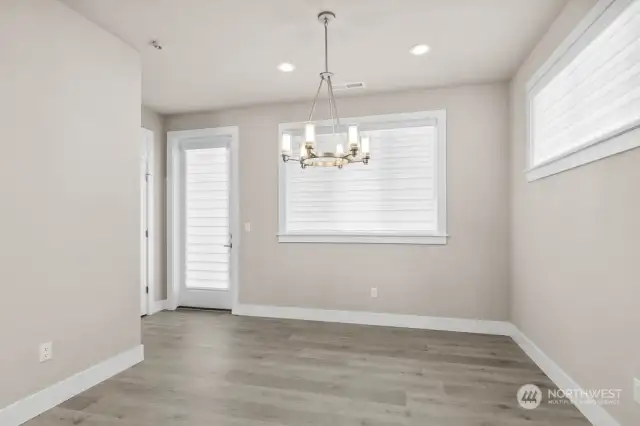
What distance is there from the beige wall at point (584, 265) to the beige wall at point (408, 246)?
0.51 meters

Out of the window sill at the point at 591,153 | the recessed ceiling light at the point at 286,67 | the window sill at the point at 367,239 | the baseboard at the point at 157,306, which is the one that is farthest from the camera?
the baseboard at the point at 157,306

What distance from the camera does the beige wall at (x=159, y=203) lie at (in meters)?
5.19

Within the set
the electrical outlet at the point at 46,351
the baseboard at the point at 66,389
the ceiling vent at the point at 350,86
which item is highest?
the ceiling vent at the point at 350,86

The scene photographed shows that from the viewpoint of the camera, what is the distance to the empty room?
2305 millimetres

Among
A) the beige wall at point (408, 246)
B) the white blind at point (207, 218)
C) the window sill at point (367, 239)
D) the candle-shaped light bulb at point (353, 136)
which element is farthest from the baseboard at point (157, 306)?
the candle-shaped light bulb at point (353, 136)

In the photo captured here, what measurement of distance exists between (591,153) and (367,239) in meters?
2.62

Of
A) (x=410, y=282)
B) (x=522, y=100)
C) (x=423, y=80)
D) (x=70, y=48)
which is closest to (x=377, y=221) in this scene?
(x=410, y=282)

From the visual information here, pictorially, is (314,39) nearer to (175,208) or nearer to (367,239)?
(367,239)

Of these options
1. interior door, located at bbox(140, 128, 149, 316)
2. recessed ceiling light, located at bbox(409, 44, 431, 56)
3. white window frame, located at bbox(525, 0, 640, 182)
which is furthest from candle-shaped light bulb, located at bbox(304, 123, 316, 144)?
interior door, located at bbox(140, 128, 149, 316)

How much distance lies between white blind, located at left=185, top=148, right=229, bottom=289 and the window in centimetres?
92

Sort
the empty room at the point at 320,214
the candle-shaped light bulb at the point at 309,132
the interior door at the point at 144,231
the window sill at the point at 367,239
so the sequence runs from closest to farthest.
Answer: the empty room at the point at 320,214
the candle-shaped light bulb at the point at 309,132
the window sill at the point at 367,239
the interior door at the point at 144,231

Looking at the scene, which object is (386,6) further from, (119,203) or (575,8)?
(119,203)

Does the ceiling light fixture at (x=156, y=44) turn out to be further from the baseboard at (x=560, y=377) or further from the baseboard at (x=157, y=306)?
the baseboard at (x=560, y=377)

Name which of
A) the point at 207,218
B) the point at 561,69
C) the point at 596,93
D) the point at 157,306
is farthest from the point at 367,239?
the point at 157,306
